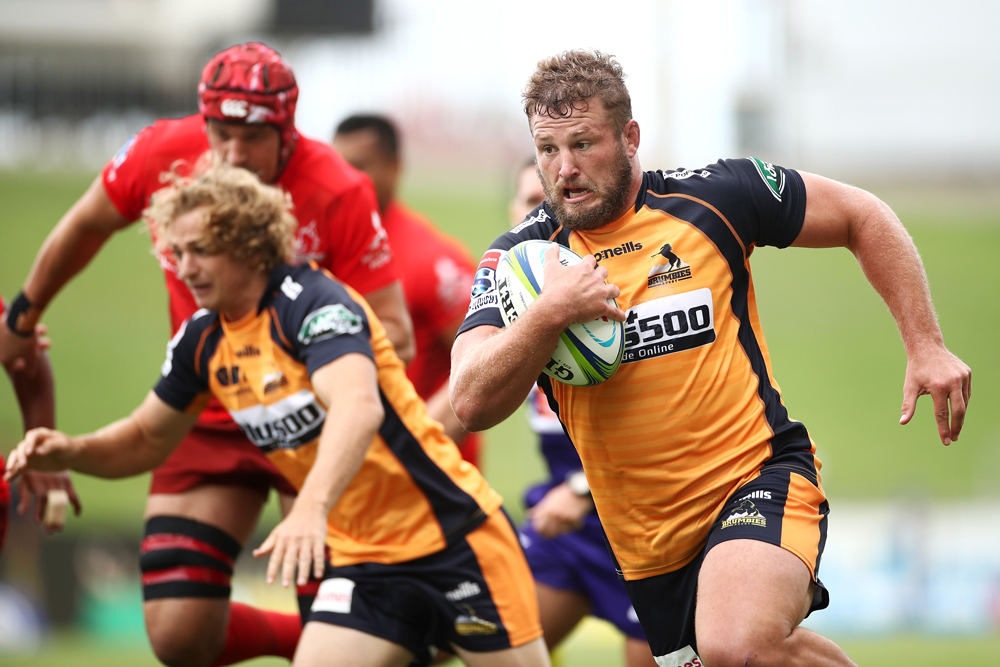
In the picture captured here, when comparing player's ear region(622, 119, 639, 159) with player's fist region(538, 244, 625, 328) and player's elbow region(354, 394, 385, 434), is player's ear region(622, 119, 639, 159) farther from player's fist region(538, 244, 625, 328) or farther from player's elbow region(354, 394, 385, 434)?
player's elbow region(354, 394, 385, 434)

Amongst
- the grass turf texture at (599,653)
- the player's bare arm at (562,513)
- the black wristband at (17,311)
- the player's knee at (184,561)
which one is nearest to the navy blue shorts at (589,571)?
the player's bare arm at (562,513)

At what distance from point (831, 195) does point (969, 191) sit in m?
41.4

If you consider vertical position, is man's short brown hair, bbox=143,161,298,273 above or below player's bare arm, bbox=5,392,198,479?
above

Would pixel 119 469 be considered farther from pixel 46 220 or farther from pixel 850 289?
pixel 850 289

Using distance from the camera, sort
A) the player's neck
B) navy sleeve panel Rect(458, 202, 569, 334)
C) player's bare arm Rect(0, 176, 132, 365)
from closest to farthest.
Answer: navy sleeve panel Rect(458, 202, 569, 334) < the player's neck < player's bare arm Rect(0, 176, 132, 365)

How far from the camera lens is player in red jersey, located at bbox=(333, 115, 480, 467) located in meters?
6.62

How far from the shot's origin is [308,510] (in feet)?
11.6

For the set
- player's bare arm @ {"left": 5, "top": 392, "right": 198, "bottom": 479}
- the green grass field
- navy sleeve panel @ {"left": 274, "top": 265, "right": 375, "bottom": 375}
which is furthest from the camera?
the green grass field

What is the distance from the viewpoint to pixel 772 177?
351 cm

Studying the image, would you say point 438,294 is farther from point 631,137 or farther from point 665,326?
point 665,326

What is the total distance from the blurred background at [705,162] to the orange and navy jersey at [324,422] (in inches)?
292

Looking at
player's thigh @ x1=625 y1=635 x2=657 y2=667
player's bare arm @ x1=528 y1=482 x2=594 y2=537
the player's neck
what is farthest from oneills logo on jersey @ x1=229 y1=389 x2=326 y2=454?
player's thigh @ x1=625 y1=635 x2=657 y2=667

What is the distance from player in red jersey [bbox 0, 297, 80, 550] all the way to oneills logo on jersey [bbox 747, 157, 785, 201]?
3.35 metres

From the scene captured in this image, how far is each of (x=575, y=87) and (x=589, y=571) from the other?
9.57ft
